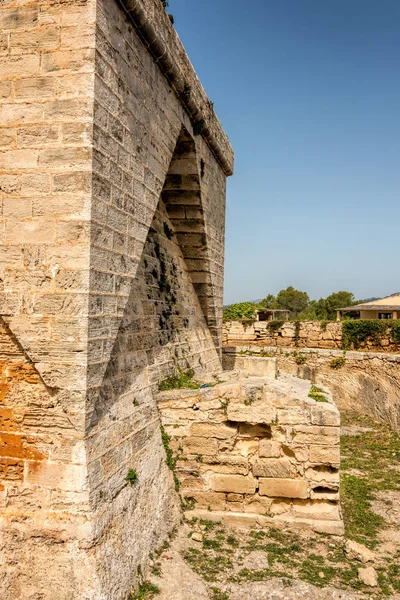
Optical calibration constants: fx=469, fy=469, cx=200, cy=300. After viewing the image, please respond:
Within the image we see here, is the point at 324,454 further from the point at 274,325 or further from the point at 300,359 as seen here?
the point at 274,325

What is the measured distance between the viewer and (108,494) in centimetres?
432

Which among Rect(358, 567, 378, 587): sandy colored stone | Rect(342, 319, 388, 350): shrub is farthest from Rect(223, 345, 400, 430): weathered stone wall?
Rect(358, 567, 378, 587): sandy colored stone

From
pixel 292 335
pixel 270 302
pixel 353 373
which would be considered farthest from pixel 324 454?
pixel 270 302

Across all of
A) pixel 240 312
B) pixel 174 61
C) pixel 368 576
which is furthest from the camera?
pixel 240 312

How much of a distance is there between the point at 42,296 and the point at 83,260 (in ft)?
1.52

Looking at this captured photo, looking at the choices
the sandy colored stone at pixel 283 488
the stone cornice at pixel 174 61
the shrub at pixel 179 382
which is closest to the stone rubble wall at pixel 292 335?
the stone cornice at pixel 174 61

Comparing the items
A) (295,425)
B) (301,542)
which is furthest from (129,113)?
(301,542)

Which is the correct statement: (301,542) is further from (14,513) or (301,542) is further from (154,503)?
(14,513)

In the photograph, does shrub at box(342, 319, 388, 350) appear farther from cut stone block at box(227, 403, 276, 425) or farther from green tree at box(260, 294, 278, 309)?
green tree at box(260, 294, 278, 309)

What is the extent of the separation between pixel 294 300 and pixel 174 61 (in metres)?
57.7

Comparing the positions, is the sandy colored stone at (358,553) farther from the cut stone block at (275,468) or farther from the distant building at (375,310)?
the distant building at (375,310)

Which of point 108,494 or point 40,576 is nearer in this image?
point 40,576

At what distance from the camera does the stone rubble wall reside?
1661cm

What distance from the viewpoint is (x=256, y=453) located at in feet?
20.0
